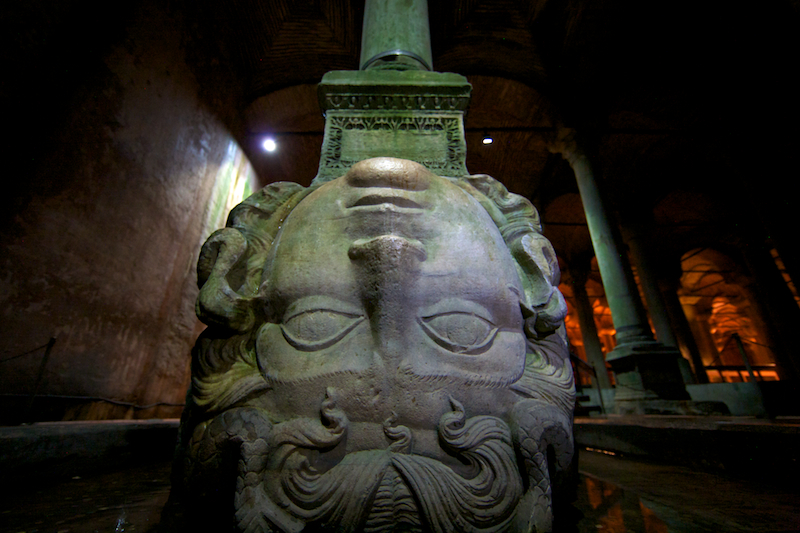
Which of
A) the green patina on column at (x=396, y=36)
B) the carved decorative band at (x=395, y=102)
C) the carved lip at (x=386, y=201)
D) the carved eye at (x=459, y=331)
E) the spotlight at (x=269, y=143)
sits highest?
the spotlight at (x=269, y=143)

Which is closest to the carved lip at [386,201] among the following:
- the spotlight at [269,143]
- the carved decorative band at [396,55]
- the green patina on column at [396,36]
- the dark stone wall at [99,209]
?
the green patina on column at [396,36]

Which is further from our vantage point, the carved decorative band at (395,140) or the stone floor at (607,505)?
the carved decorative band at (395,140)

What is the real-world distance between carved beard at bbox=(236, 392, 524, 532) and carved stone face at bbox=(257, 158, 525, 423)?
Result: 90 millimetres

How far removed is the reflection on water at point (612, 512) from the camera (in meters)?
1.05

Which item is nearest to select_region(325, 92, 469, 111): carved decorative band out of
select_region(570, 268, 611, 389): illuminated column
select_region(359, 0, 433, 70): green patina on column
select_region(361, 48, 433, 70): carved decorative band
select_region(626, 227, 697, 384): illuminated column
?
select_region(359, 0, 433, 70): green patina on column

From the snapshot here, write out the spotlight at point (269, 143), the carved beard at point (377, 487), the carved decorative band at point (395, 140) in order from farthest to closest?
the spotlight at point (269, 143), the carved decorative band at point (395, 140), the carved beard at point (377, 487)

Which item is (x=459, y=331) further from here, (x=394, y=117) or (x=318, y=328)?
(x=394, y=117)

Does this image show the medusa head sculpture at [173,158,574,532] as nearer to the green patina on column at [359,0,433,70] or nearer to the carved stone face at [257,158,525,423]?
the carved stone face at [257,158,525,423]

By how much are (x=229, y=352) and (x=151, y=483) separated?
0.98m

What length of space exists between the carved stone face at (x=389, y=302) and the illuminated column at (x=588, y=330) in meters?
9.61

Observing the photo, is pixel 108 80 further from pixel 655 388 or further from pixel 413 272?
pixel 655 388

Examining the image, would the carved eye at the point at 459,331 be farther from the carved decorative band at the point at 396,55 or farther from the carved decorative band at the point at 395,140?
the carved decorative band at the point at 396,55

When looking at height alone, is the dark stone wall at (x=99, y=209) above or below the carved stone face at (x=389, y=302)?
above

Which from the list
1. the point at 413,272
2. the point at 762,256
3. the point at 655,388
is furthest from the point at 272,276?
the point at 762,256
